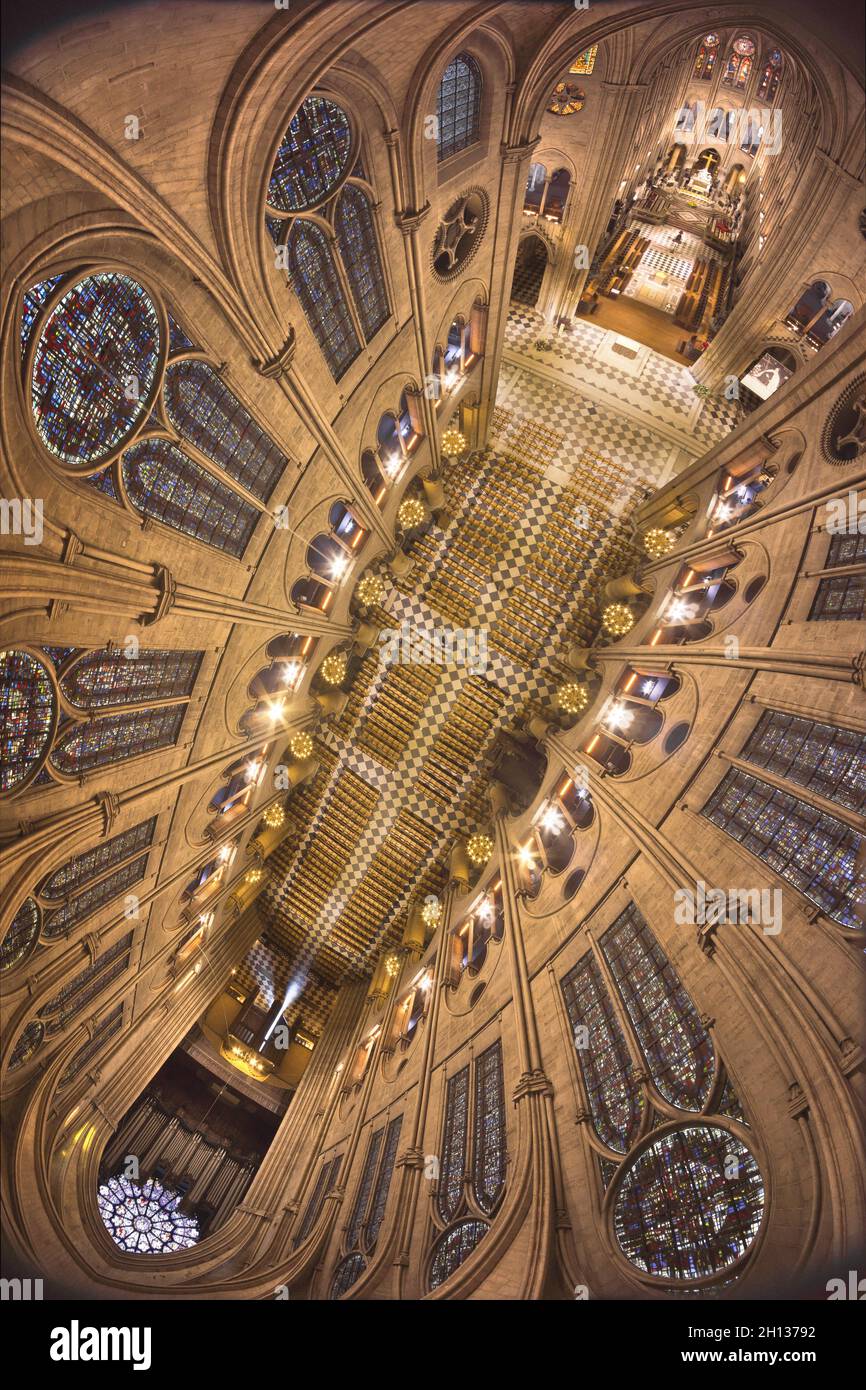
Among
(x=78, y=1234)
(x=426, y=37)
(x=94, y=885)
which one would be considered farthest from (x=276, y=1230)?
(x=426, y=37)

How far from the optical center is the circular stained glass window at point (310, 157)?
9.38m

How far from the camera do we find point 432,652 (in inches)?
837

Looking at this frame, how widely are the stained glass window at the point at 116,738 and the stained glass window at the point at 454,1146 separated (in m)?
8.96

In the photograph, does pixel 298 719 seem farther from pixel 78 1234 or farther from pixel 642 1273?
pixel 642 1273

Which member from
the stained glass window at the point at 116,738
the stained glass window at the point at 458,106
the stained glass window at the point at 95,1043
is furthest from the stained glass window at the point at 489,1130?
the stained glass window at the point at 458,106

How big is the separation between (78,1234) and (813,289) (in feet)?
83.3

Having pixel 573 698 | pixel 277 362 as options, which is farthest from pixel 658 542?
pixel 277 362

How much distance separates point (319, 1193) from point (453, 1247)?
629 cm

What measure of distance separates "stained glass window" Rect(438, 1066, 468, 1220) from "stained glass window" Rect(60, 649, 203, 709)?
31.3 feet

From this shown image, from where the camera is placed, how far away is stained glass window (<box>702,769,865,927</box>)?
347 inches

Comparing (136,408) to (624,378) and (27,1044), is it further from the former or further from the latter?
(624,378)

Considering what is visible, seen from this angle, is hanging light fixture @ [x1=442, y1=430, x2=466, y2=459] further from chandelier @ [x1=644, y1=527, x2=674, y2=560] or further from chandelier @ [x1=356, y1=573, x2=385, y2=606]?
chandelier @ [x1=644, y1=527, x2=674, y2=560]

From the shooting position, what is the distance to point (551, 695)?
816 inches

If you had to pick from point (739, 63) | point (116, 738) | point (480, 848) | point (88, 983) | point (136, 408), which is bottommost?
point (88, 983)
